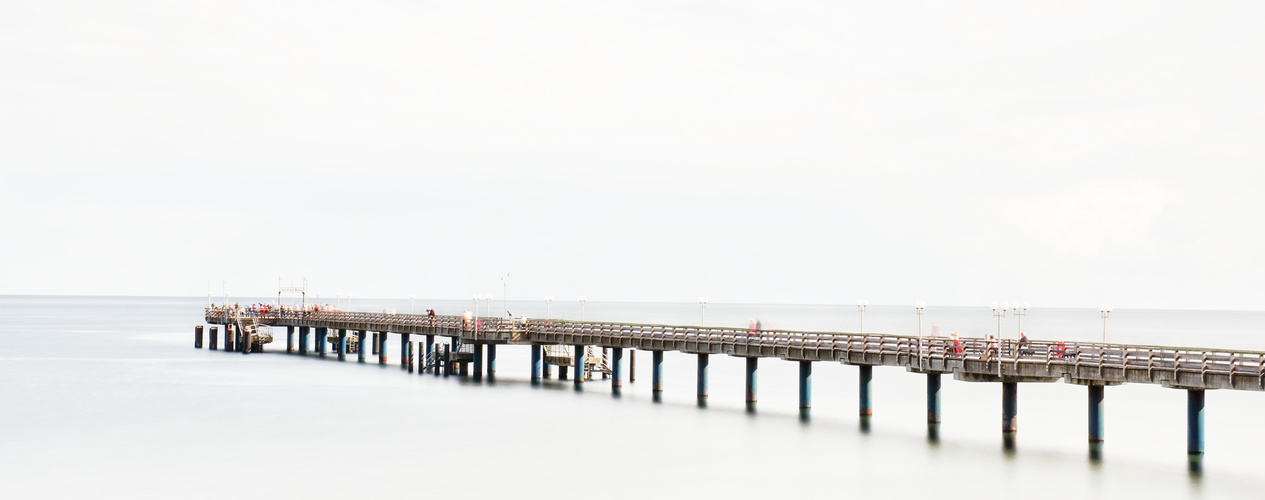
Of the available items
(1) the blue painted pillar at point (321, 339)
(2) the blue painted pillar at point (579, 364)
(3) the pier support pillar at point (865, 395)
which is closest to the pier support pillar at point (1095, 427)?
(3) the pier support pillar at point (865, 395)

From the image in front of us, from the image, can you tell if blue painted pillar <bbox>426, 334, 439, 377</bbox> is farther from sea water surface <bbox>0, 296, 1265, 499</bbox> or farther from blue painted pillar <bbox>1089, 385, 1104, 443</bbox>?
blue painted pillar <bbox>1089, 385, 1104, 443</bbox>

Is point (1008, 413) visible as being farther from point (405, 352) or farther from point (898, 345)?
point (405, 352)

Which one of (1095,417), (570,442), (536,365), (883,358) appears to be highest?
(883,358)

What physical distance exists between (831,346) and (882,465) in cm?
864

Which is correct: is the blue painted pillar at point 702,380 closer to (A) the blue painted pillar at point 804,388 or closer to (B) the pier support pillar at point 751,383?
(B) the pier support pillar at point 751,383

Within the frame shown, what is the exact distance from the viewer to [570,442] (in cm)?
4375

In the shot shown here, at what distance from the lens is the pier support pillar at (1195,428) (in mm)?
36688

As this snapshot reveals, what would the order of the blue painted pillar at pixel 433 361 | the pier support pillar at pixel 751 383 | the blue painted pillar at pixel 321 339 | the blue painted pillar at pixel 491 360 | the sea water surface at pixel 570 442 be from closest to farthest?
the sea water surface at pixel 570 442 → the pier support pillar at pixel 751 383 → the blue painted pillar at pixel 491 360 → the blue painted pillar at pixel 433 361 → the blue painted pillar at pixel 321 339

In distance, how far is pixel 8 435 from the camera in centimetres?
4534

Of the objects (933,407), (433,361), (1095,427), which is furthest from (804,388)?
(433,361)

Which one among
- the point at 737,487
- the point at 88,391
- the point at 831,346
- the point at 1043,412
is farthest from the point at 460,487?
the point at 88,391

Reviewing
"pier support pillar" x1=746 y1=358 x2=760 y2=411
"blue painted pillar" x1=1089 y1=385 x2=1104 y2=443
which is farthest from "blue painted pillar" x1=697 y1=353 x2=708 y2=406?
"blue painted pillar" x1=1089 y1=385 x2=1104 y2=443

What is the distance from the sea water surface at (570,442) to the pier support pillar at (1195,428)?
621mm

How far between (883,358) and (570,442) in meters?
12.4
